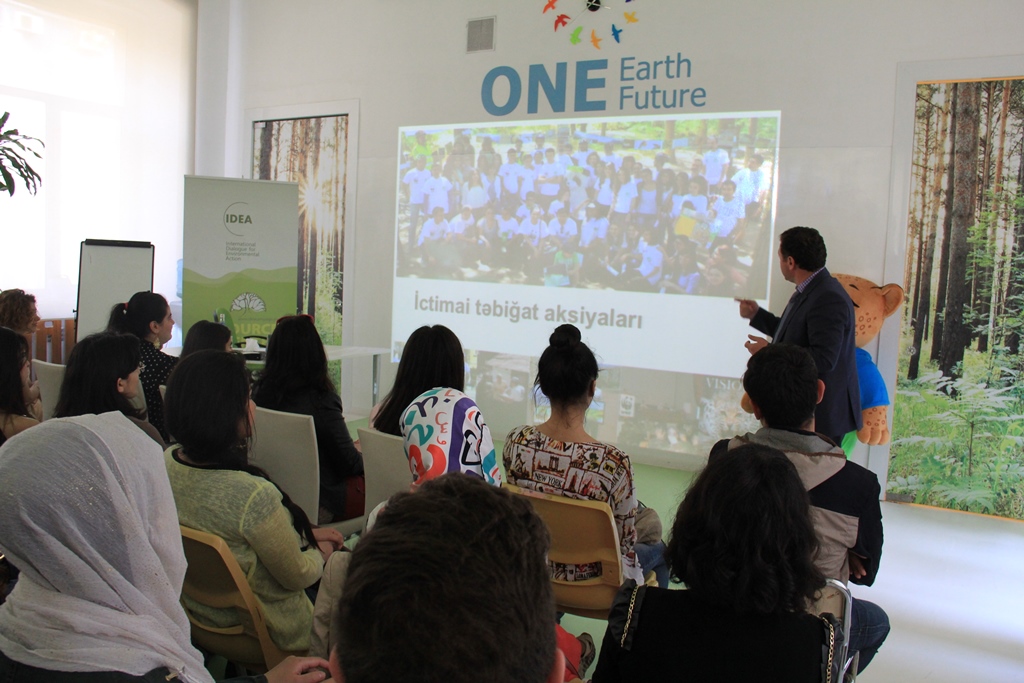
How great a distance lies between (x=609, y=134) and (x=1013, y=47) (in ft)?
7.89

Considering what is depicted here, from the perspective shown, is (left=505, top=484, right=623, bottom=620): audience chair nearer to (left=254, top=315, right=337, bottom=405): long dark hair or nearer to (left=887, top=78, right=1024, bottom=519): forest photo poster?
(left=254, top=315, right=337, bottom=405): long dark hair

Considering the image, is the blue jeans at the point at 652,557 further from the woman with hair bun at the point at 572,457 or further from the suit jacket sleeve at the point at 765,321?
the suit jacket sleeve at the point at 765,321

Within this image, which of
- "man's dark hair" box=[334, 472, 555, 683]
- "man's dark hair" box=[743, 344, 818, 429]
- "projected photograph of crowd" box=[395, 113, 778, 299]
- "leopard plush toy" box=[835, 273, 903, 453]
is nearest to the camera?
"man's dark hair" box=[334, 472, 555, 683]

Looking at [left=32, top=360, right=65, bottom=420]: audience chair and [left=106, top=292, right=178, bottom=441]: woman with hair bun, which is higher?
[left=106, top=292, right=178, bottom=441]: woman with hair bun

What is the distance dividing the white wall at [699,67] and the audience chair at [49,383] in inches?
133

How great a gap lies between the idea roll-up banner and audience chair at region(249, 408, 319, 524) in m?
3.35

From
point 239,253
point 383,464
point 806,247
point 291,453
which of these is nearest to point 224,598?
point 383,464

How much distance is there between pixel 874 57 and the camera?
457cm

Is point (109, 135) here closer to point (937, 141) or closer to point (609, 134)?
point (609, 134)

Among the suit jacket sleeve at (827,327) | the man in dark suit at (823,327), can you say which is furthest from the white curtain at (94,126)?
the suit jacket sleeve at (827,327)

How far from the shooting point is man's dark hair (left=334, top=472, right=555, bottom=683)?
640mm

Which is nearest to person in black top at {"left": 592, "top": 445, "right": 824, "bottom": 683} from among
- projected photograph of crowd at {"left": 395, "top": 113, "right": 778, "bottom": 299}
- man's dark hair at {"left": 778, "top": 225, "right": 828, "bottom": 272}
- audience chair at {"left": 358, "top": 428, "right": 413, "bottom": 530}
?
audience chair at {"left": 358, "top": 428, "right": 413, "bottom": 530}

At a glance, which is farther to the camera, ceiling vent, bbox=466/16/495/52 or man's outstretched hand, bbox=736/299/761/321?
ceiling vent, bbox=466/16/495/52

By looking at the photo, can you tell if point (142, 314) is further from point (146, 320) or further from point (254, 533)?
point (254, 533)
